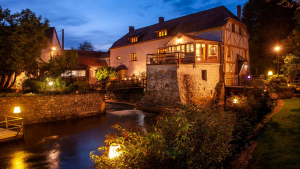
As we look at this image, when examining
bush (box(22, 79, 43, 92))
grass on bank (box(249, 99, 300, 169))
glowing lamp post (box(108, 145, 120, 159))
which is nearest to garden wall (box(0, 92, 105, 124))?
bush (box(22, 79, 43, 92))

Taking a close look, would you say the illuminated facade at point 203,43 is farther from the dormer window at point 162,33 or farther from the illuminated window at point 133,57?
the illuminated window at point 133,57

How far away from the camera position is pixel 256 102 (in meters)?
13.0

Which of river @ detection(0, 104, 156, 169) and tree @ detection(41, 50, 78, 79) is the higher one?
tree @ detection(41, 50, 78, 79)

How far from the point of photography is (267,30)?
31.0 meters

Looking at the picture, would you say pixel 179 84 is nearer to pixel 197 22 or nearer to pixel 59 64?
pixel 197 22

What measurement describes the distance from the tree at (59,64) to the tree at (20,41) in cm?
100

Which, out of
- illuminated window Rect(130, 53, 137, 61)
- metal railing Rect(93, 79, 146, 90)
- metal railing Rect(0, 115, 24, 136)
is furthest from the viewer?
illuminated window Rect(130, 53, 137, 61)

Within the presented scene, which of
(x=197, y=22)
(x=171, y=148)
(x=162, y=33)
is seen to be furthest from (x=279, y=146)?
(x=162, y=33)

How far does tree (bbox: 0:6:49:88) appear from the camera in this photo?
17.0 metres

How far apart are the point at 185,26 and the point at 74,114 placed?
1727cm

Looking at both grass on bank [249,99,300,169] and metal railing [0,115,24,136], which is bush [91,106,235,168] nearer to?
grass on bank [249,99,300,169]

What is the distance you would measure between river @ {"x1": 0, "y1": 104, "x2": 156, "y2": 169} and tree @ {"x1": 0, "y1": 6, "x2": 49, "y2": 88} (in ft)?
20.1

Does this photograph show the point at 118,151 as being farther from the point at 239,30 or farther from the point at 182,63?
the point at 239,30

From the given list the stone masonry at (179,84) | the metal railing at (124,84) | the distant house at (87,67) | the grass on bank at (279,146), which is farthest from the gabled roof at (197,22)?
the grass on bank at (279,146)
